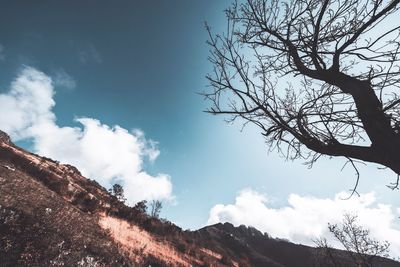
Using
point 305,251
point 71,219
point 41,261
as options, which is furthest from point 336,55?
point 305,251

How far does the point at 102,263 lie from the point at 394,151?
33.6 ft

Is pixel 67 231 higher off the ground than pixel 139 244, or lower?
lower

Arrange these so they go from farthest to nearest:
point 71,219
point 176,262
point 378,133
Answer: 1. point 176,262
2. point 71,219
3. point 378,133

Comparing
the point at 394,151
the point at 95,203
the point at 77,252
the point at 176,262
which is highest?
the point at 95,203

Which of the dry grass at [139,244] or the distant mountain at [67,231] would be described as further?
the dry grass at [139,244]

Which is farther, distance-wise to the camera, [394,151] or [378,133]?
[378,133]

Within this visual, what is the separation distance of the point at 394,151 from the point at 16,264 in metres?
9.65

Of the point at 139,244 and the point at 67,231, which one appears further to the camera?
the point at 139,244

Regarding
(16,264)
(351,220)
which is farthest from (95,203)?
(351,220)

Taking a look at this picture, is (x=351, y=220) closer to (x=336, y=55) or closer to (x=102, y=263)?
(x=102, y=263)

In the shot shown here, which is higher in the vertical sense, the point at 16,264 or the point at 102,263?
the point at 102,263

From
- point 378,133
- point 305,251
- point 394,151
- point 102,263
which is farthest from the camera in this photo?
point 305,251

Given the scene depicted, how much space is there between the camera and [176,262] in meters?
14.2

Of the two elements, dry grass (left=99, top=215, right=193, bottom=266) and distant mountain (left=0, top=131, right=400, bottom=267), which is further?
dry grass (left=99, top=215, right=193, bottom=266)
